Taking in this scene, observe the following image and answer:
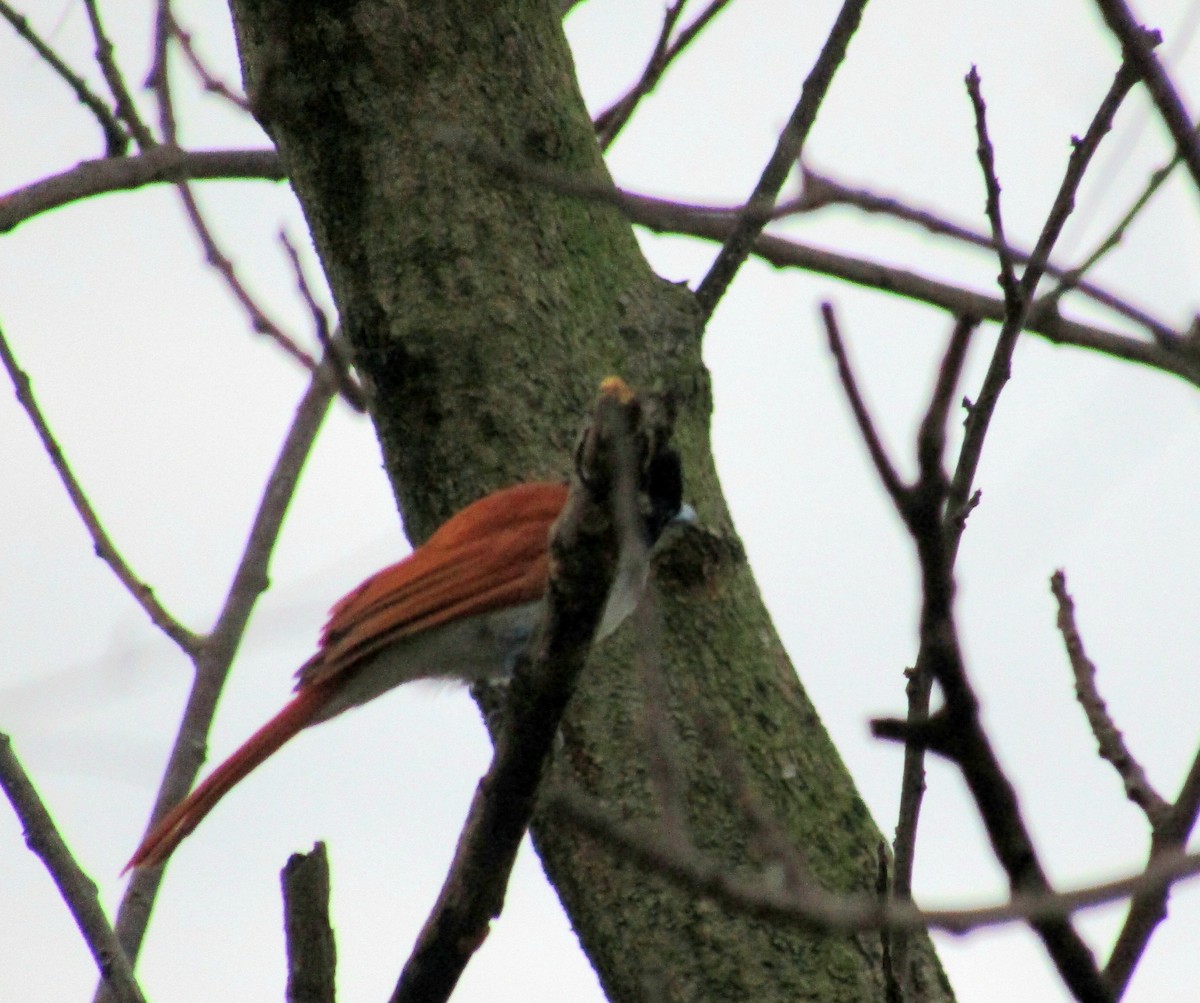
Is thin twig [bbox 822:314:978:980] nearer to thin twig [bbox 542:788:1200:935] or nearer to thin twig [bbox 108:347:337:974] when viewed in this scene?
thin twig [bbox 542:788:1200:935]

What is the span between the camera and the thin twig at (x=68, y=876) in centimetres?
241

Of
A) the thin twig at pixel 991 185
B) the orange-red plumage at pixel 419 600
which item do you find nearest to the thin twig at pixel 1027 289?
the thin twig at pixel 991 185

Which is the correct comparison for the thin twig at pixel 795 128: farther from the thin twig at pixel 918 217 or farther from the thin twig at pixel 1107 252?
the thin twig at pixel 918 217

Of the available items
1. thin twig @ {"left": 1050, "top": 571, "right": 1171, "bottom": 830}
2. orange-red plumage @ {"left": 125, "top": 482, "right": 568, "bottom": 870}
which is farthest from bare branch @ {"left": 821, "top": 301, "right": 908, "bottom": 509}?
orange-red plumage @ {"left": 125, "top": 482, "right": 568, "bottom": 870}

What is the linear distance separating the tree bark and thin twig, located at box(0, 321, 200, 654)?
500mm

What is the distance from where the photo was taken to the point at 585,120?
3539mm

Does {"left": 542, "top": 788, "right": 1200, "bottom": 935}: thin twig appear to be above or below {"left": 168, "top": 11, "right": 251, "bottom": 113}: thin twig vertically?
below

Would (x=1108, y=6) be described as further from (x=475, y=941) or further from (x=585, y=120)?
(x=585, y=120)

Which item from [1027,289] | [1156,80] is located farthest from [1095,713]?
[1156,80]

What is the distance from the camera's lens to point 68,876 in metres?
2.51

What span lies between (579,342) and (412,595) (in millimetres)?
640

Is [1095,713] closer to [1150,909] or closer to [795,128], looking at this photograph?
[1150,909]

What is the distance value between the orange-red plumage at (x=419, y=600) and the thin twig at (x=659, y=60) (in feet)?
3.66

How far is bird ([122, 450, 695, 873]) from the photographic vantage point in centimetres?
319
